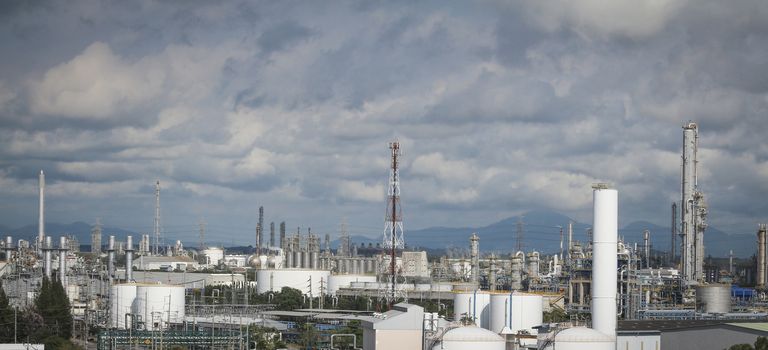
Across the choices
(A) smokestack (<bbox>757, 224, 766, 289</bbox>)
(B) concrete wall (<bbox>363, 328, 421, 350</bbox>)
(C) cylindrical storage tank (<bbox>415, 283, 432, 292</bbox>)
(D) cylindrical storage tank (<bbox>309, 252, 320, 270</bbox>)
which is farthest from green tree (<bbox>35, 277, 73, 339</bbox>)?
(A) smokestack (<bbox>757, 224, 766, 289</bbox>)

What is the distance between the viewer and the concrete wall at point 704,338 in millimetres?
33375

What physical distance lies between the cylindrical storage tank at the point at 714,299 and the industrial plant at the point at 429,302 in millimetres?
81

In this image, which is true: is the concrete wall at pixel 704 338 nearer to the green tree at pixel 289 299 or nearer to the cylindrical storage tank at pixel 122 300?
the cylindrical storage tank at pixel 122 300

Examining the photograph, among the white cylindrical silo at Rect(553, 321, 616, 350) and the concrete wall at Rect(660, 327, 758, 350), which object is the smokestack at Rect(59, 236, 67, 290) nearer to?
the concrete wall at Rect(660, 327, 758, 350)

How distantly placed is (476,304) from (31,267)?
36054 millimetres

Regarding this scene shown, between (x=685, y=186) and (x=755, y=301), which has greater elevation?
(x=685, y=186)

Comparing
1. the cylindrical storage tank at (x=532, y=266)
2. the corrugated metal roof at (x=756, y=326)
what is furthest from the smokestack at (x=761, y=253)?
the corrugated metal roof at (x=756, y=326)

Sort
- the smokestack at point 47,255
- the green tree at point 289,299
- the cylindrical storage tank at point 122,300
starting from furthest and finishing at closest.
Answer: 1. the green tree at point 289,299
2. the smokestack at point 47,255
3. the cylindrical storage tank at point 122,300

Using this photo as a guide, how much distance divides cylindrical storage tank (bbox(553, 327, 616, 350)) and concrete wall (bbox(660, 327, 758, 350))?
598 cm

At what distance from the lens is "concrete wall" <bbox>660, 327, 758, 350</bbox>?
33.4 m

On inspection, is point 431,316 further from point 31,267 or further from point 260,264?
point 260,264

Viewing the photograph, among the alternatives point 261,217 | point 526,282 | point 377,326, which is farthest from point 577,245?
point 261,217

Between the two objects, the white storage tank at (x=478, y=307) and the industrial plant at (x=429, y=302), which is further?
the white storage tank at (x=478, y=307)

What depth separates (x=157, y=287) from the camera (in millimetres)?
49344
